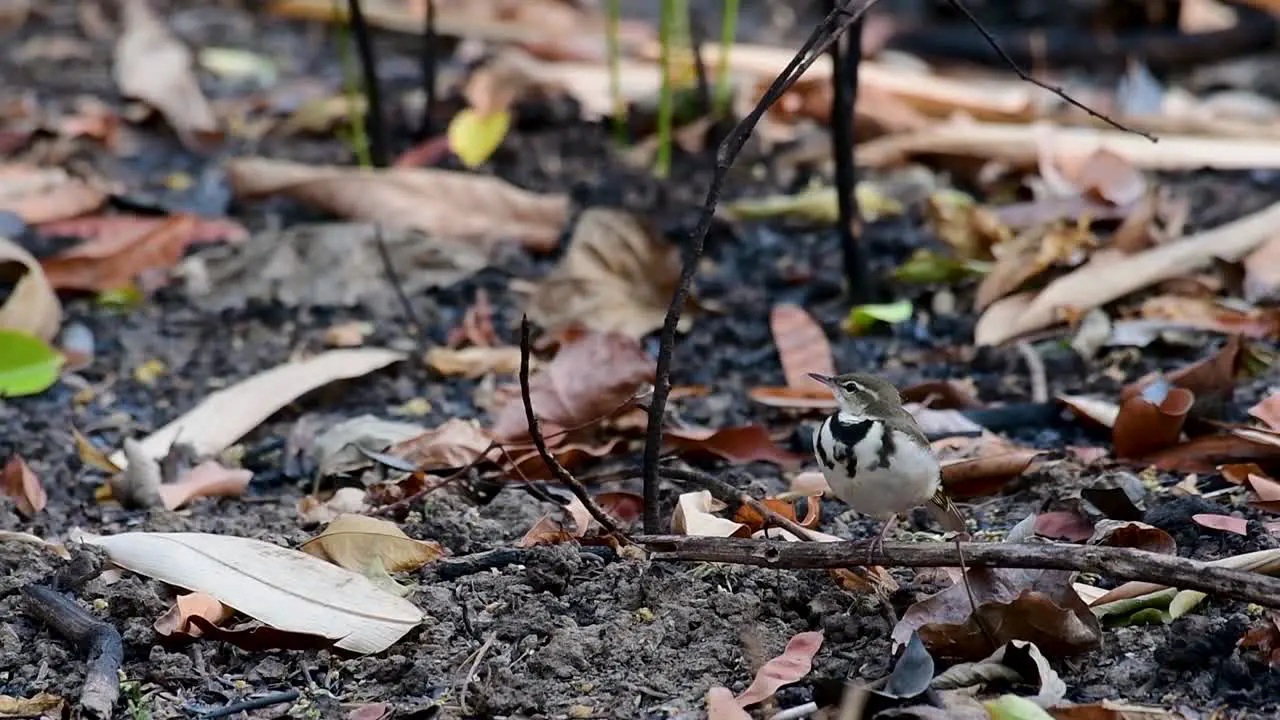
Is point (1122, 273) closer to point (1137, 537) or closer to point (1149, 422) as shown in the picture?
point (1149, 422)

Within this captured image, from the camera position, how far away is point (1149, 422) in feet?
11.1

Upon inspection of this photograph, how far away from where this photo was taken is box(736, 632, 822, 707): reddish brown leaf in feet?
7.78

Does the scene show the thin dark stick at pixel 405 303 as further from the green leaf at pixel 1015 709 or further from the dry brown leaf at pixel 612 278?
the green leaf at pixel 1015 709

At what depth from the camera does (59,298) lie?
4.75 metres

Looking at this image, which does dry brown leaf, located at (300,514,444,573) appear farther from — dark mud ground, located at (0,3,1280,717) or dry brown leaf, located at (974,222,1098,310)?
dry brown leaf, located at (974,222,1098,310)

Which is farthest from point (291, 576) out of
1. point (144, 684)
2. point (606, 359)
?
point (606, 359)

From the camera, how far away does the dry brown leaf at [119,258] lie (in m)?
4.73

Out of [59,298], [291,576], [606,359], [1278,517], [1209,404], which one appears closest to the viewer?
[291,576]

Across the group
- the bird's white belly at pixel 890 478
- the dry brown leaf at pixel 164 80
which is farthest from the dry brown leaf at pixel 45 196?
the bird's white belly at pixel 890 478

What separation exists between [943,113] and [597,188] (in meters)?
1.53

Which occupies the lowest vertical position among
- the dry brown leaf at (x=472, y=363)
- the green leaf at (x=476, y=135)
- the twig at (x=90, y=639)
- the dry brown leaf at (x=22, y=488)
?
the dry brown leaf at (x=472, y=363)

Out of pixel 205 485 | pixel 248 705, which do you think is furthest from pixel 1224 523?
pixel 205 485

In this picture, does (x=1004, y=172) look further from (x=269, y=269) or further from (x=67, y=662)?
(x=67, y=662)

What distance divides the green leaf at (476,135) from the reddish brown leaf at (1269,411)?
287 centimetres
